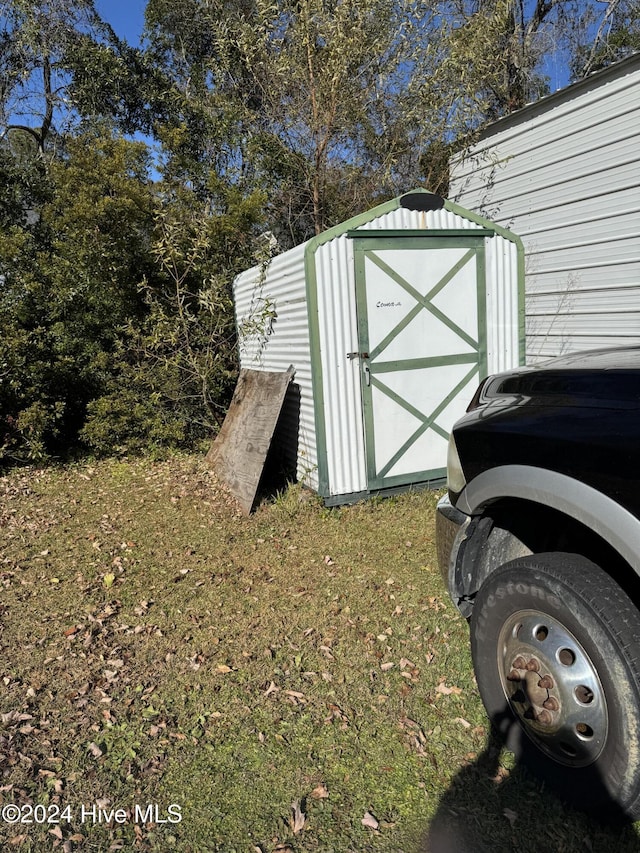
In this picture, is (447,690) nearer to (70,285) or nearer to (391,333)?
(391,333)

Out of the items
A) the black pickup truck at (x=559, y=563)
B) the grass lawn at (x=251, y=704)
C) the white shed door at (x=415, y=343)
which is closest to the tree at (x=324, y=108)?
the white shed door at (x=415, y=343)

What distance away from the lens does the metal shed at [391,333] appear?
17.9 ft

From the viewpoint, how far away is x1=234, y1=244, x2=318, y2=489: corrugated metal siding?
18.7 ft

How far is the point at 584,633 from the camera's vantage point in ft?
6.06

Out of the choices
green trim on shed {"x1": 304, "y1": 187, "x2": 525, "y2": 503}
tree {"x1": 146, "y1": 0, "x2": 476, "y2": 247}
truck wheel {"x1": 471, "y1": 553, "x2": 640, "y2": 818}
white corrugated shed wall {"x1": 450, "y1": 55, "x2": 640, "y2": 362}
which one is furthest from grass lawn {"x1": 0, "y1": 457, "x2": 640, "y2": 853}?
tree {"x1": 146, "y1": 0, "x2": 476, "y2": 247}

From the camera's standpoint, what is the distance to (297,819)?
2205 mm

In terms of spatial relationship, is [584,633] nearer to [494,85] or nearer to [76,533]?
[76,533]

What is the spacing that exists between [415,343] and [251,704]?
13.0 feet

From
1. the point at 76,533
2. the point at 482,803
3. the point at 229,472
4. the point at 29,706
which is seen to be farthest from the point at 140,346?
the point at 482,803

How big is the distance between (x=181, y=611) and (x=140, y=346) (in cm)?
535

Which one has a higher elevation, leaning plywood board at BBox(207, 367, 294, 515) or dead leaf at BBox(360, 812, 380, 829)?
leaning plywood board at BBox(207, 367, 294, 515)

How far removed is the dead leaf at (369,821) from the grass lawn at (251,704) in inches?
0.5

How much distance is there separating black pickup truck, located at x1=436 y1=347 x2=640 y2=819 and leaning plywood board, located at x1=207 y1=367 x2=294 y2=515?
3.52 metres

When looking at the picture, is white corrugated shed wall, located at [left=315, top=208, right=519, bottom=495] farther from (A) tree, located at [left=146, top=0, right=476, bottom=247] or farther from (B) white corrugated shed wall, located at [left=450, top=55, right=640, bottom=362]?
(A) tree, located at [left=146, top=0, right=476, bottom=247]
